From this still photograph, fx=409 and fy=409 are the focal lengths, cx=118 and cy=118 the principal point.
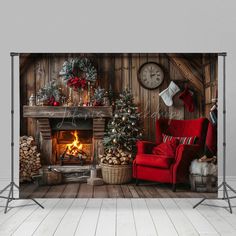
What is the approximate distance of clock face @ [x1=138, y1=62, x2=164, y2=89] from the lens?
4.77 metres

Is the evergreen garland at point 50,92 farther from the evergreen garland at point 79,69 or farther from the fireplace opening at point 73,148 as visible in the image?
the fireplace opening at point 73,148

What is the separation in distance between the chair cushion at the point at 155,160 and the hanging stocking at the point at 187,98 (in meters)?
0.63

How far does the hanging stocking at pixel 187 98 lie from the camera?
187 inches

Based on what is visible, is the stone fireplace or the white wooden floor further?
the stone fireplace

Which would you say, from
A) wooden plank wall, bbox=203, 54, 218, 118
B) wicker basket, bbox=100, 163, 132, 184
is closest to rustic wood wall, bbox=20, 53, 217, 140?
wooden plank wall, bbox=203, 54, 218, 118

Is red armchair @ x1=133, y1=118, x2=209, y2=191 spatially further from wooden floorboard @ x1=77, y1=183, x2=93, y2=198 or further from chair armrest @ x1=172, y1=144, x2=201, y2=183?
wooden floorboard @ x1=77, y1=183, x2=93, y2=198

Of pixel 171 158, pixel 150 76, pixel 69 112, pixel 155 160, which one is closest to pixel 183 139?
pixel 171 158

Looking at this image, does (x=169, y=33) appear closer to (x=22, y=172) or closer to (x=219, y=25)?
(x=219, y=25)

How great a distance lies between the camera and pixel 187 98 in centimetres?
475

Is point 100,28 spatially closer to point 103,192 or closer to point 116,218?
point 103,192

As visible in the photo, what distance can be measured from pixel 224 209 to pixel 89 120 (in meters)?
1.78

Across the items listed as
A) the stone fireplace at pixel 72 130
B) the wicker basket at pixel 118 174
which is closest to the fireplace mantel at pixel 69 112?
the stone fireplace at pixel 72 130

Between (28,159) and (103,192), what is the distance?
0.95 metres

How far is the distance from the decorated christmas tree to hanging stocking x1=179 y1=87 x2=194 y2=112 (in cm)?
56
